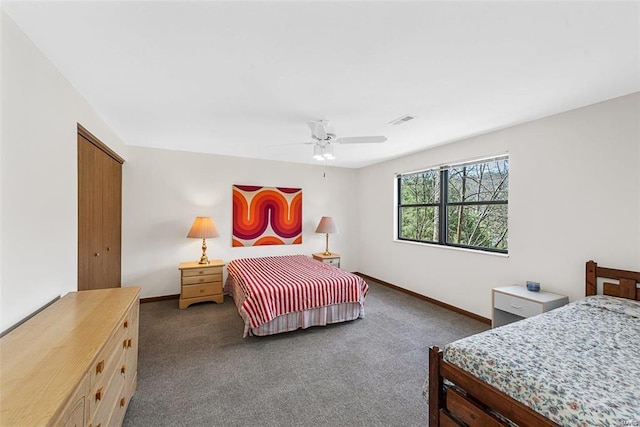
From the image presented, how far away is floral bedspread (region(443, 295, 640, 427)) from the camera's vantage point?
1.05m

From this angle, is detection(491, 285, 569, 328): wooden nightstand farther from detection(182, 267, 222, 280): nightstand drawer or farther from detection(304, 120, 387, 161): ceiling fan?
detection(182, 267, 222, 280): nightstand drawer

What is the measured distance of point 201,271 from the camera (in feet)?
12.7

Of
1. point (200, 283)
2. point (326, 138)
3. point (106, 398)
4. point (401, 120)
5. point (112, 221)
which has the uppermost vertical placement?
point (401, 120)

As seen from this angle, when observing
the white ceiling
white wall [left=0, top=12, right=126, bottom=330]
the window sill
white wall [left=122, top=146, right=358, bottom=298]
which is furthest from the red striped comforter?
the white ceiling

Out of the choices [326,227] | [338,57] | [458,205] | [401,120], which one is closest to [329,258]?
[326,227]

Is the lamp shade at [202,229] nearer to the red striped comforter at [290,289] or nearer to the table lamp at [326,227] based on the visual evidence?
the red striped comforter at [290,289]

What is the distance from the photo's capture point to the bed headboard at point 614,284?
2.13 metres

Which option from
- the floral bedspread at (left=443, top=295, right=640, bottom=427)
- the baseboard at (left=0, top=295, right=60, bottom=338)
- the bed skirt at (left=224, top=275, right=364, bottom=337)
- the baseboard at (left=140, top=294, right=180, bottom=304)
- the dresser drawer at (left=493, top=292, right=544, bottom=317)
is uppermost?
the baseboard at (left=0, top=295, right=60, bottom=338)

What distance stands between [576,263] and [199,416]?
11.5 feet

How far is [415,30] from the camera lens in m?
1.45

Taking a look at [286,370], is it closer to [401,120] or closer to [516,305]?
[516,305]

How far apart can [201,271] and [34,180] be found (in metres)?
2.56

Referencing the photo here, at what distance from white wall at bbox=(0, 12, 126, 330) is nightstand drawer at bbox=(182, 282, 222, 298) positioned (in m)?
1.76

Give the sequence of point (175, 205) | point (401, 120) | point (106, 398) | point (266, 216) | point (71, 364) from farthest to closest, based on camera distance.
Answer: point (266, 216) < point (175, 205) < point (401, 120) < point (106, 398) < point (71, 364)
